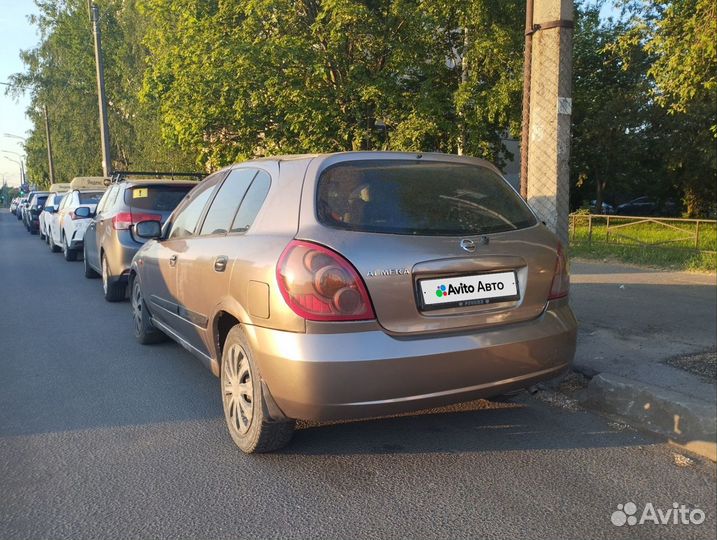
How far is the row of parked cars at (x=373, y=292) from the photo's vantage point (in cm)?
308

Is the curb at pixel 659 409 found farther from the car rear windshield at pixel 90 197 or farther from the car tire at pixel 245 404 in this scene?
the car rear windshield at pixel 90 197

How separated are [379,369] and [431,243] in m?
0.70

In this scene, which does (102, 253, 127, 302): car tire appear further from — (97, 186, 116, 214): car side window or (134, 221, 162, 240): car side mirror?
(134, 221, 162, 240): car side mirror

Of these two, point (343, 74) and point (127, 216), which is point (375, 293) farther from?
point (343, 74)

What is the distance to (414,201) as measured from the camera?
3439mm

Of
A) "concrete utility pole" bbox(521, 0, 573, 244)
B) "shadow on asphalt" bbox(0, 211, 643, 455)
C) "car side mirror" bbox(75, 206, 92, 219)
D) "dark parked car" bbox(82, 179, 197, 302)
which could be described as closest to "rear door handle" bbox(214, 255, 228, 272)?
"shadow on asphalt" bbox(0, 211, 643, 455)

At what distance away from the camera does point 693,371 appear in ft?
15.1

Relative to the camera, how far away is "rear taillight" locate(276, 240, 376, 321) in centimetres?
307

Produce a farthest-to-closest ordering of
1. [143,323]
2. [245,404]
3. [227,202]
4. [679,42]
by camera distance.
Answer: [679,42] < [143,323] < [227,202] < [245,404]

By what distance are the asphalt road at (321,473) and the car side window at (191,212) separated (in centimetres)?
121

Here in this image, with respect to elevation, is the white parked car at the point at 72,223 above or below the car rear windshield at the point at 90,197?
below

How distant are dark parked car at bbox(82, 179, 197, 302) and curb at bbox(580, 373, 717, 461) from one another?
5830 mm

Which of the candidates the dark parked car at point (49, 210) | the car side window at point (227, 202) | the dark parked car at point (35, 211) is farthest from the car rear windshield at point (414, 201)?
the dark parked car at point (35, 211)

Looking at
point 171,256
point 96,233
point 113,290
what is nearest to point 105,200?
point 96,233
